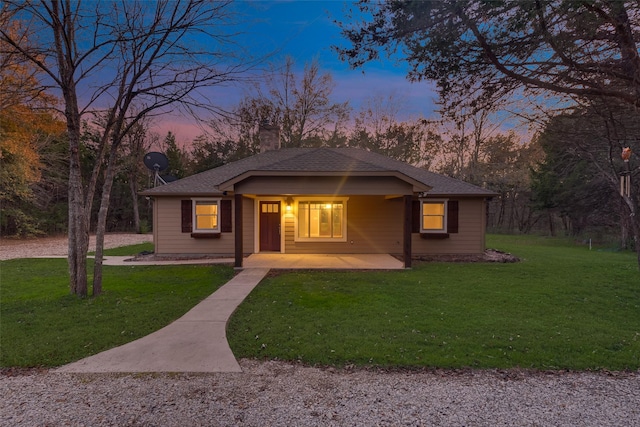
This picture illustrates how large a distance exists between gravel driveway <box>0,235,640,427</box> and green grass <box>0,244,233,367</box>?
601 mm

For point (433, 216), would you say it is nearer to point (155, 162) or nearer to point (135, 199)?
point (155, 162)

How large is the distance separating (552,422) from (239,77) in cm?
592

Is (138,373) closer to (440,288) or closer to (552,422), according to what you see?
(552,422)

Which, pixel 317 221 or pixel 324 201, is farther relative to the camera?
pixel 317 221

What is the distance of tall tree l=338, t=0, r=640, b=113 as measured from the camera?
3555 millimetres

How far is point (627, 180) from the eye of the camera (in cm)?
613

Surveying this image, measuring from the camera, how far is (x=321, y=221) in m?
11.9

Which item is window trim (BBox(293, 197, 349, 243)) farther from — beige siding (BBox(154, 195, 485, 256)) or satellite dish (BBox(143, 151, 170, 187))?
satellite dish (BBox(143, 151, 170, 187))

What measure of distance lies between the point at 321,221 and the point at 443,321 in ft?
24.2

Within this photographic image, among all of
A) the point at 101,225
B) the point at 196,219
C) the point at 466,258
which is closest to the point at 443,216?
the point at 466,258

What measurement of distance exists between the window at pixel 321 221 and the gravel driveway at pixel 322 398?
27.6ft

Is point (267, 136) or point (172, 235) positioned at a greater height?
point (267, 136)

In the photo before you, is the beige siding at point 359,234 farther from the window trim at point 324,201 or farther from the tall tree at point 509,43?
the tall tree at point 509,43

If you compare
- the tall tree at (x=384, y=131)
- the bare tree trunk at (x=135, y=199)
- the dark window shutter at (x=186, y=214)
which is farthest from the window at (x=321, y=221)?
the bare tree trunk at (x=135, y=199)
